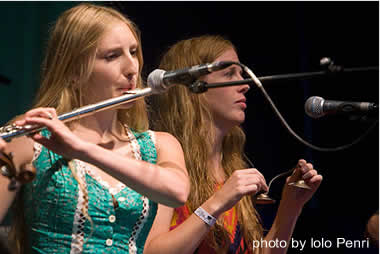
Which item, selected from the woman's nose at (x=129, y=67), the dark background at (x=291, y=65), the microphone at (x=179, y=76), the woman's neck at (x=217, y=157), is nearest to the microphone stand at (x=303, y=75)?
the microphone at (x=179, y=76)

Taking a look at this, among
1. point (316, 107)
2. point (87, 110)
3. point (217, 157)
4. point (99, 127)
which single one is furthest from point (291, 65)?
point (87, 110)

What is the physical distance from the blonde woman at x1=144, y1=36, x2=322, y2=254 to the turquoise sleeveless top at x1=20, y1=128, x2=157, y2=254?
0.25 meters

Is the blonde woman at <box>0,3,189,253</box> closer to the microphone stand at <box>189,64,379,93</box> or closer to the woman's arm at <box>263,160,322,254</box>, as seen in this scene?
the microphone stand at <box>189,64,379,93</box>

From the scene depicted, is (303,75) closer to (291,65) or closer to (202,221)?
(202,221)

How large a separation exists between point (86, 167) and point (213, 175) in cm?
69

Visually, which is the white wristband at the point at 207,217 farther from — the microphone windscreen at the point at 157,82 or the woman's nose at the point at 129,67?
the microphone windscreen at the point at 157,82

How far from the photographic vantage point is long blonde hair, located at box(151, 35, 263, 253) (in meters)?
2.23

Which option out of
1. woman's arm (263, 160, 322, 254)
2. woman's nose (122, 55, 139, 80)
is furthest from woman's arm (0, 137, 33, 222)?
woman's arm (263, 160, 322, 254)

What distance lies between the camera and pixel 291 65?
2836 millimetres

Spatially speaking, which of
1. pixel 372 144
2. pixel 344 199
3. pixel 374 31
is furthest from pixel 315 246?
pixel 374 31

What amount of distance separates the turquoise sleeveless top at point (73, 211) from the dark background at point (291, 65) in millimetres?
951

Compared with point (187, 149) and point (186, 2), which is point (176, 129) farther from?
point (186, 2)

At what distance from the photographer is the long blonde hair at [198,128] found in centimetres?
223

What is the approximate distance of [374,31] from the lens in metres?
2.50
